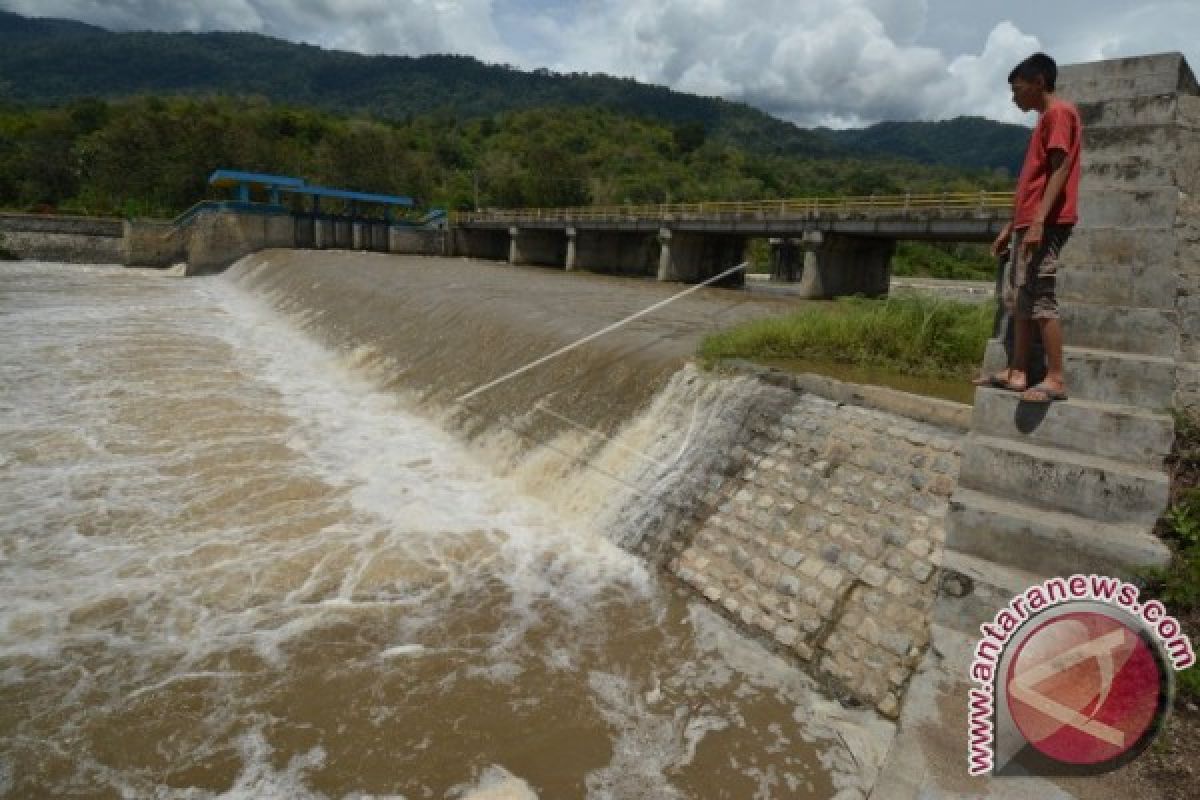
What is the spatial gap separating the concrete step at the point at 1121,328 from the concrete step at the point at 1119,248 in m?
0.26

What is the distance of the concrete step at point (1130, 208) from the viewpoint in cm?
398

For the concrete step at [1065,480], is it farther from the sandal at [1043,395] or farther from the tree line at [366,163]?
the tree line at [366,163]

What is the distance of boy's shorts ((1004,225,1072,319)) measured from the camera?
13.0 feet

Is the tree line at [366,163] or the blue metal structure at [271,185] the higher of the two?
the tree line at [366,163]

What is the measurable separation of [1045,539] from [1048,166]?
207cm

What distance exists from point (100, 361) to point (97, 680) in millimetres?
10946

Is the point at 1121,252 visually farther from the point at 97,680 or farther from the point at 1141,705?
the point at 97,680

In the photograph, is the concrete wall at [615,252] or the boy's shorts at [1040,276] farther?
the concrete wall at [615,252]

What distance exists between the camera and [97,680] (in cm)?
456

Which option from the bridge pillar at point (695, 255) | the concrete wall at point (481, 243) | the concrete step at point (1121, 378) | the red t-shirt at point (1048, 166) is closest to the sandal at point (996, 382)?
the concrete step at point (1121, 378)

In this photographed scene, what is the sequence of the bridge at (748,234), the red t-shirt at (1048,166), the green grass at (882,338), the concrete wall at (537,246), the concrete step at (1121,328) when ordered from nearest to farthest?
the red t-shirt at (1048,166) < the concrete step at (1121,328) < the green grass at (882,338) < the bridge at (748,234) < the concrete wall at (537,246)

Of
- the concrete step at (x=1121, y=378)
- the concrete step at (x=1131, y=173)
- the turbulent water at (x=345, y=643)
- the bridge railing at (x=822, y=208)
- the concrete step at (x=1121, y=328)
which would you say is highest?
the bridge railing at (x=822, y=208)
